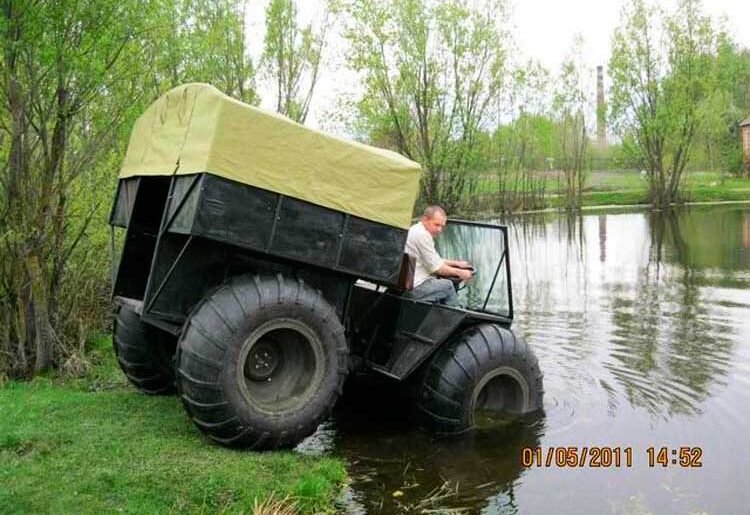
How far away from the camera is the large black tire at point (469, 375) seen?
711cm

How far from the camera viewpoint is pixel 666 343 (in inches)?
426

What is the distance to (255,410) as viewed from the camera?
6.07 meters

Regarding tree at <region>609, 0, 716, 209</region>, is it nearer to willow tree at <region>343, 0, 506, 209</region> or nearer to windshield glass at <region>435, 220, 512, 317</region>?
willow tree at <region>343, 0, 506, 209</region>

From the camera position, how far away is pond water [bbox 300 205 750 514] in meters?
5.92

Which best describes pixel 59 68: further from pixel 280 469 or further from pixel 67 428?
pixel 280 469

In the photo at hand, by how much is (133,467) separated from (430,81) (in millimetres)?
31523

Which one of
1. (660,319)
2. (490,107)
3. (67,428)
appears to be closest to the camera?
(67,428)

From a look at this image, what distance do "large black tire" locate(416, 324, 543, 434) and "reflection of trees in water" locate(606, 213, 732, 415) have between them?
1.59m

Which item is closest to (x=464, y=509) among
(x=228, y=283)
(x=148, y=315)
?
(x=228, y=283)

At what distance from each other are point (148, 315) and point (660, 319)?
29.7ft

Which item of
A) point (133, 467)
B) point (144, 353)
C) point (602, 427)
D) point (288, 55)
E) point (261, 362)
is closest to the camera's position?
Answer: point (133, 467)
